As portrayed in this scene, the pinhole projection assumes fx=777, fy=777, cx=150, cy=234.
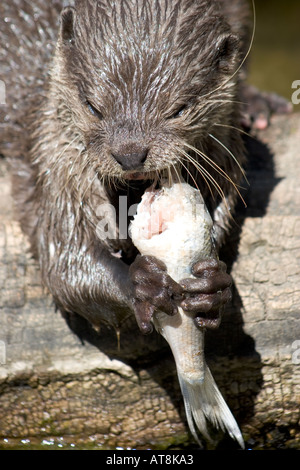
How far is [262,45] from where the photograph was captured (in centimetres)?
616

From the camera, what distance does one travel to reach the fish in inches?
84.8

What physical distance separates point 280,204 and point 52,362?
3.53 ft

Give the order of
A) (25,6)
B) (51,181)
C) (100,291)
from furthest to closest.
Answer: (25,6), (51,181), (100,291)

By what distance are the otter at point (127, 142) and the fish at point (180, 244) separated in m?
0.04

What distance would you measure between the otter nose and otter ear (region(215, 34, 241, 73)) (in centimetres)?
47

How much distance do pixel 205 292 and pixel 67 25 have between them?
93 cm

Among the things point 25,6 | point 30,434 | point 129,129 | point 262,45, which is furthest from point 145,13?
point 262,45

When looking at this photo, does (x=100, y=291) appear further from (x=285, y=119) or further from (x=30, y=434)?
(x=285, y=119)

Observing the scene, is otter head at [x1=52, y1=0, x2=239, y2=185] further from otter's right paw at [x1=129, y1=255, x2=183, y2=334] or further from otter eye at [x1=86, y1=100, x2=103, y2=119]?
otter's right paw at [x1=129, y1=255, x2=183, y2=334]

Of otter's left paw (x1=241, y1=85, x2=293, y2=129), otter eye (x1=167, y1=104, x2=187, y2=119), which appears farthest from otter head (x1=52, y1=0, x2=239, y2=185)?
otter's left paw (x1=241, y1=85, x2=293, y2=129)

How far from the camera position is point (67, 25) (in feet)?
7.83

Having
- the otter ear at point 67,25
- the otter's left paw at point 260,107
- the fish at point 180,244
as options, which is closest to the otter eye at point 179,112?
the fish at point 180,244

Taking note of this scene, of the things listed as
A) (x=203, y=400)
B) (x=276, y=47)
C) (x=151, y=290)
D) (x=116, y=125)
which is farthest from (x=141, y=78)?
(x=276, y=47)

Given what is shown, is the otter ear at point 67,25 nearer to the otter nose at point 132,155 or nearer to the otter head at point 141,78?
the otter head at point 141,78
